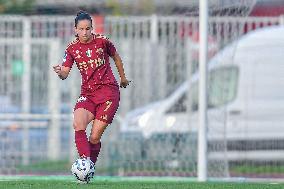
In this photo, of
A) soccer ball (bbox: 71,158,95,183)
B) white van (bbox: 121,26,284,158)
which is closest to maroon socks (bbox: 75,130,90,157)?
soccer ball (bbox: 71,158,95,183)

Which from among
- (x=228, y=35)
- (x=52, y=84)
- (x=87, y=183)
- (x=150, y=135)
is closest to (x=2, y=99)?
(x=52, y=84)

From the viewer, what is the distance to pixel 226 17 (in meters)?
18.7

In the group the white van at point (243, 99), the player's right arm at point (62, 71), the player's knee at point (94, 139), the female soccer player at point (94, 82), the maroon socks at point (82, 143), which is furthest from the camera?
the white van at point (243, 99)

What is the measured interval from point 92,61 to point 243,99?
28.3 ft

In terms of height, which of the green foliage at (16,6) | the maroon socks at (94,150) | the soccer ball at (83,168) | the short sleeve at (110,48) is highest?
the green foliage at (16,6)

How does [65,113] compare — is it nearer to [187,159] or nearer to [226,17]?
[187,159]

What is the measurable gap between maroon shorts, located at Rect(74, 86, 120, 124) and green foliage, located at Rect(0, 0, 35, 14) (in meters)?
7.86

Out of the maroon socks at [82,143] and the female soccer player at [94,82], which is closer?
the maroon socks at [82,143]

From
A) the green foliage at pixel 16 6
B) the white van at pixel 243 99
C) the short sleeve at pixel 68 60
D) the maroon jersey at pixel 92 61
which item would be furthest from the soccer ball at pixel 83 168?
the green foliage at pixel 16 6

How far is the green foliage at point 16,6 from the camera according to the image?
20.8 m

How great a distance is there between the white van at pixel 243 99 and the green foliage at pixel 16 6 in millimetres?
2336

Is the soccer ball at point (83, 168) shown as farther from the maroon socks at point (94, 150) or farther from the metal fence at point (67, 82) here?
the metal fence at point (67, 82)

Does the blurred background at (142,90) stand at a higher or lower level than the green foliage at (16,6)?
lower

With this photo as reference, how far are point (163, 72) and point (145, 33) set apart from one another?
681 mm
